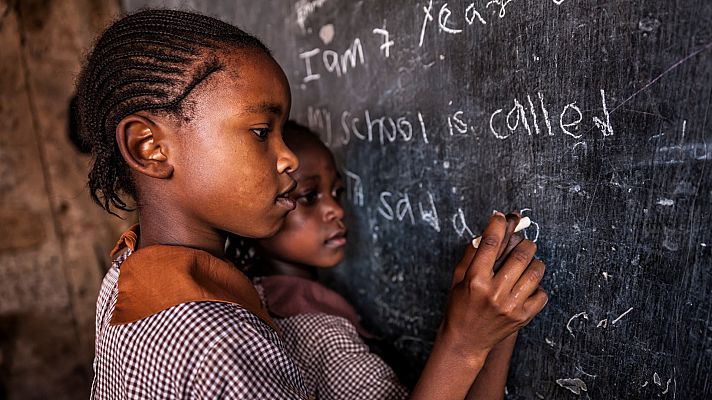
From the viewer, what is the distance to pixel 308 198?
3.84 feet

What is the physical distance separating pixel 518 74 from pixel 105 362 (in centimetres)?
75

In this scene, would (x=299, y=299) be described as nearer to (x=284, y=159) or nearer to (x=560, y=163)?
(x=284, y=159)

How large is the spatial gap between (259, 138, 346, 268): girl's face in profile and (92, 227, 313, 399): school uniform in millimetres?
447

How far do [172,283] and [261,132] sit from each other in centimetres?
24

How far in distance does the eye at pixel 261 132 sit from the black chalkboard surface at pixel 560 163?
38cm

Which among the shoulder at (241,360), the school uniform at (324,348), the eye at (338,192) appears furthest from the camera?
the eye at (338,192)

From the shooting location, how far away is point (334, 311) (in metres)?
1.17

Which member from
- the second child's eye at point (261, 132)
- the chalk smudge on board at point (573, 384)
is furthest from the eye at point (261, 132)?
the chalk smudge on board at point (573, 384)

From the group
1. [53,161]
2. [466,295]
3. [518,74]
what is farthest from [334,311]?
[53,161]

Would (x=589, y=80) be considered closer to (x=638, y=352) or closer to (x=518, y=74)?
(x=518, y=74)

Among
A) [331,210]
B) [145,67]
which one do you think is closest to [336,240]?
[331,210]

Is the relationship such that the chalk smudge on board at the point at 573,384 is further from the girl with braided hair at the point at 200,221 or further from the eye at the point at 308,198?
the eye at the point at 308,198

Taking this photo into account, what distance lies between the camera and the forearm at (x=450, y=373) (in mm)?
701

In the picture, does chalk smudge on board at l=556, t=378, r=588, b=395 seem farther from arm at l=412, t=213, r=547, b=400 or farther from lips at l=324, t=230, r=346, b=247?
lips at l=324, t=230, r=346, b=247
